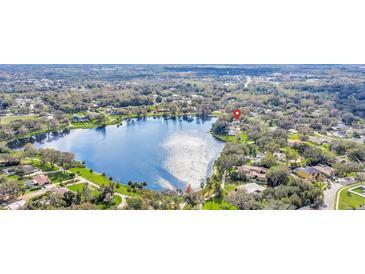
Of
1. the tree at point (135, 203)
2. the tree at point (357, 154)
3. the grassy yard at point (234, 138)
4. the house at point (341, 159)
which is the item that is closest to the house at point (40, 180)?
the tree at point (135, 203)

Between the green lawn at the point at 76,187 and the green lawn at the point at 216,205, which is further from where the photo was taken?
the green lawn at the point at 76,187

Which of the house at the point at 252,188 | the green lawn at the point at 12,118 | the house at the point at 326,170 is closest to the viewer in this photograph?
the house at the point at 252,188

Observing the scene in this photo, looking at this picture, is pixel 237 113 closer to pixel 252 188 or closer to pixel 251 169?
pixel 251 169

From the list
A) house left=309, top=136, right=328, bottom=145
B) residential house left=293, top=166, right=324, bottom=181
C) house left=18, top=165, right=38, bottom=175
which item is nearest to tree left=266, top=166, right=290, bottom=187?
residential house left=293, top=166, right=324, bottom=181

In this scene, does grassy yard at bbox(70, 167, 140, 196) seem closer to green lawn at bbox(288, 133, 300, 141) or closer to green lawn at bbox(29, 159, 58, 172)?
green lawn at bbox(29, 159, 58, 172)

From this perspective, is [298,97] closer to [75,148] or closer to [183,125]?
[183,125]

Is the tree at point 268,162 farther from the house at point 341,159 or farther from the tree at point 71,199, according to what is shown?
the tree at point 71,199

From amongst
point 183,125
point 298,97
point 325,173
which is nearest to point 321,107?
point 298,97
